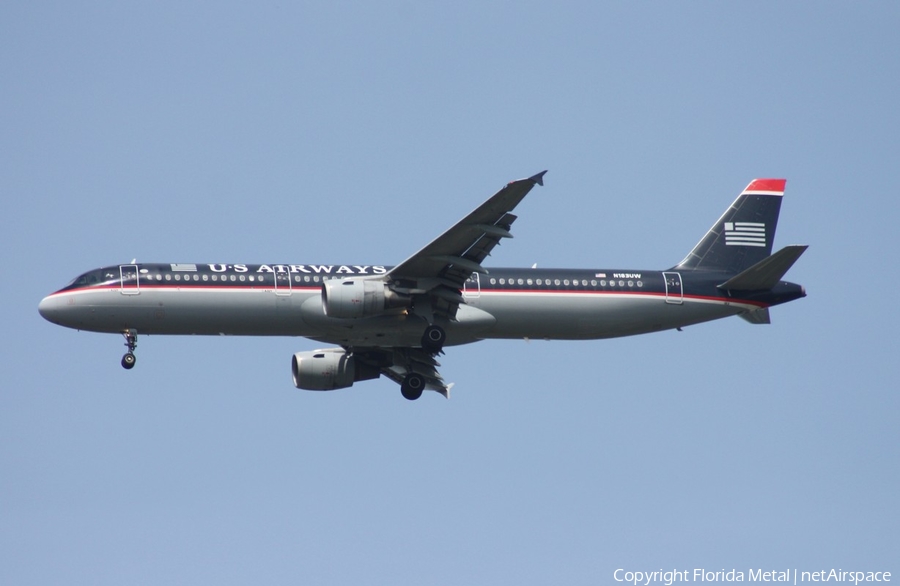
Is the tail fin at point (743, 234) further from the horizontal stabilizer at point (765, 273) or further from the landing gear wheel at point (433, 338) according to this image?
the landing gear wheel at point (433, 338)

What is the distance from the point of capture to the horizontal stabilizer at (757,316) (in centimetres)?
5250

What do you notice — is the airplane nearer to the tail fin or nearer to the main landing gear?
the main landing gear

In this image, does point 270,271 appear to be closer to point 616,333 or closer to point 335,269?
point 335,269

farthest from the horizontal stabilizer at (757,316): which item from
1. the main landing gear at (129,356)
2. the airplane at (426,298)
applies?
the main landing gear at (129,356)

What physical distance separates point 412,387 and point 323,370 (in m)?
3.82

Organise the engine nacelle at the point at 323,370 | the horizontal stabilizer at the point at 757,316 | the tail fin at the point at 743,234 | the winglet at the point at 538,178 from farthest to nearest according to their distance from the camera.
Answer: the tail fin at the point at 743,234 → the engine nacelle at the point at 323,370 → the horizontal stabilizer at the point at 757,316 → the winglet at the point at 538,178

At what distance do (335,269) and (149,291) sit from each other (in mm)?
7042

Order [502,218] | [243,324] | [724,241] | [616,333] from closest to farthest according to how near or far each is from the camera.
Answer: [502,218] < [243,324] < [616,333] < [724,241]

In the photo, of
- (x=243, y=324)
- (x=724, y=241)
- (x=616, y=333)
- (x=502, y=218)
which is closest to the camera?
(x=502, y=218)

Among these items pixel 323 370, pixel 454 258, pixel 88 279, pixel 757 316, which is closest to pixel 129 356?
pixel 88 279

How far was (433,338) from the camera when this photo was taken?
160ft

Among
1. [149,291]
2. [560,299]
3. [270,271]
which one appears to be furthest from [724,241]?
[149,291]

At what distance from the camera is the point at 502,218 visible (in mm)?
45375

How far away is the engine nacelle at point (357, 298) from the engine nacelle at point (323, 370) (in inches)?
269
